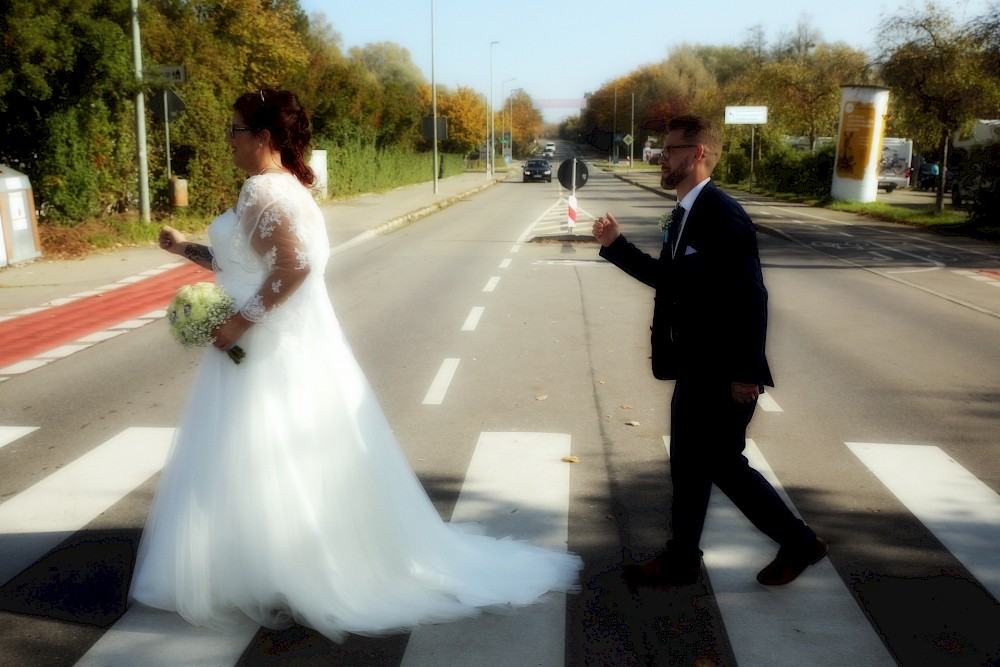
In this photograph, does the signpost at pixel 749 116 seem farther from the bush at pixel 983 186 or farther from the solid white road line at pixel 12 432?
the solid white road line at pixel 12 432

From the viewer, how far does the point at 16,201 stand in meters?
13.6

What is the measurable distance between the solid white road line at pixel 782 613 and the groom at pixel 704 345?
11cm

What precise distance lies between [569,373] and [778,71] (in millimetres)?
37240

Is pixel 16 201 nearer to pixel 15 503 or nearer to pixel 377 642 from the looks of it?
pixel 15 503

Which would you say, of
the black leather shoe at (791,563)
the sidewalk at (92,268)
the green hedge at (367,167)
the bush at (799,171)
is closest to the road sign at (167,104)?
the sidewalk at (92,268)

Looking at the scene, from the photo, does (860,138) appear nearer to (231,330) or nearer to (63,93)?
(63,93)

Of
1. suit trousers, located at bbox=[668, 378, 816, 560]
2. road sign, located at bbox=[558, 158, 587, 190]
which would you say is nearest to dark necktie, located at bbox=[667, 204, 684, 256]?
suit trousers, located at bbox=[668, 378, 816, 560]

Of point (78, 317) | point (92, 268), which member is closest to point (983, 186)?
point (92, 268)

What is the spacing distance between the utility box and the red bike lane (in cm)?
225

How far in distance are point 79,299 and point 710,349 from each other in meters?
9.91

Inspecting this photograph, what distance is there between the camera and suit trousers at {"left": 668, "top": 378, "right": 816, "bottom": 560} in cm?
356

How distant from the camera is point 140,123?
17.4 metres

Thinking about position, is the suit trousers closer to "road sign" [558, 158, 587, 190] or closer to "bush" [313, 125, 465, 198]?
"road sign" [558, 158, 587, 190]

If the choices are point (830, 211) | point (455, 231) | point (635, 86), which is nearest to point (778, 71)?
point (830, 211)
